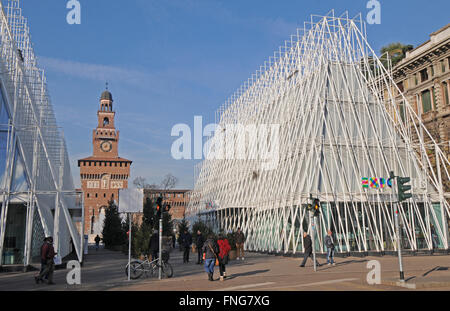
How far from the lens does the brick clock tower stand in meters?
112

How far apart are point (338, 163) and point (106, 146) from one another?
97.1 meters

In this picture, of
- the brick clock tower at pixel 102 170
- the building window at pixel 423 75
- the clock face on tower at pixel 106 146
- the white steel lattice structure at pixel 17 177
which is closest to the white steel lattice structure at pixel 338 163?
the building window at pixel 423 75

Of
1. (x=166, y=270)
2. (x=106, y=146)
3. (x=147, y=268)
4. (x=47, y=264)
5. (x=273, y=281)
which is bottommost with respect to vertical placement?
(x=273, y=281)

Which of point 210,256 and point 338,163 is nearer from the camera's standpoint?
point 210,256

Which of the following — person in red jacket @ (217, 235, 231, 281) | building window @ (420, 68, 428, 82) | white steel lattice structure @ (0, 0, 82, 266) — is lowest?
person in red jacket @ (217, 235, 231, 281)

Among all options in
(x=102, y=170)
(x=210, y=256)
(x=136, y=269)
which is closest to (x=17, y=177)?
(x=136, y=269)

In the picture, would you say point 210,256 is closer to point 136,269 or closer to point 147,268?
point 147,268

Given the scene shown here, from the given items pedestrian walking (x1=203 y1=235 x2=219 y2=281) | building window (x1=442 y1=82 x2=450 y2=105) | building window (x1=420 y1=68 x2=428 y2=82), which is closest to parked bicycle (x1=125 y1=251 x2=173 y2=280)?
pedestrian walking (x1=203 y1=235 x2=219 y2=281)

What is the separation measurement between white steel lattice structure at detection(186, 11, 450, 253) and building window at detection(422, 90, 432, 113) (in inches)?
354

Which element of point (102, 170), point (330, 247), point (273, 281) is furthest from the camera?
point (102, 170)

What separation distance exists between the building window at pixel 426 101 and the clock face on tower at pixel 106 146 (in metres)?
90.1

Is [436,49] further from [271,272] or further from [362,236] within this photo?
[271,272]

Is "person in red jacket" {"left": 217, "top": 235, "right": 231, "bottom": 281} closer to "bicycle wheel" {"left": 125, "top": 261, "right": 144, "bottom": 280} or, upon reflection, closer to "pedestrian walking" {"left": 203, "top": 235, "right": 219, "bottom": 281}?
"pedestrian walking" {"left": 203, "top": 235, "right": 219, "bottom": 281}

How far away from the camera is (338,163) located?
1302 inches
